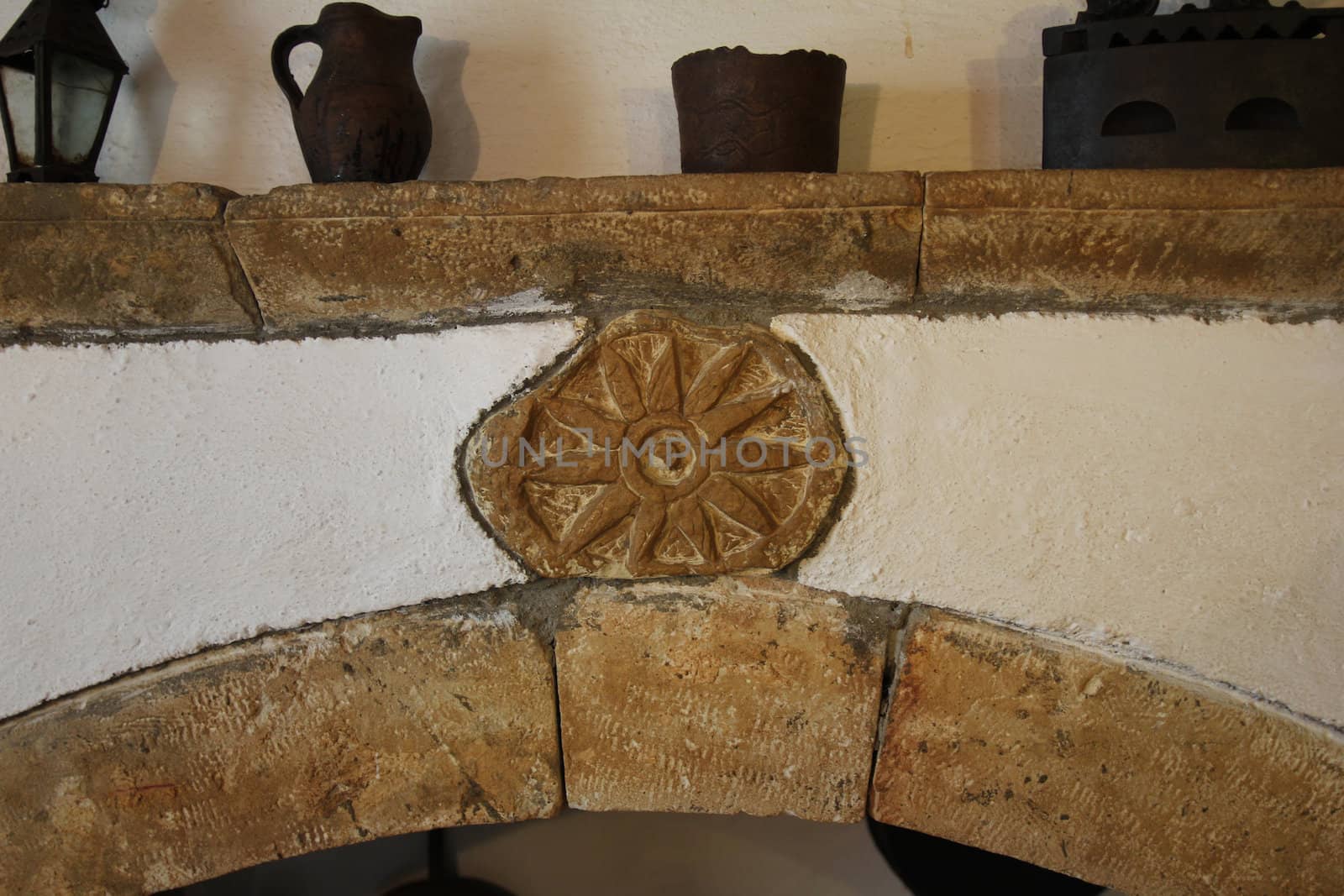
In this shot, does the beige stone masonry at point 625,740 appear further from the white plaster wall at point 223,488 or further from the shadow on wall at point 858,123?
the shadow on wall at point 858,123

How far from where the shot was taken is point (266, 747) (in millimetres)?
1010

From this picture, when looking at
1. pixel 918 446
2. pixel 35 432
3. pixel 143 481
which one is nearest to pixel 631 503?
pixel 918 446

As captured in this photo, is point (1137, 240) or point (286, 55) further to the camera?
point (286, 55)

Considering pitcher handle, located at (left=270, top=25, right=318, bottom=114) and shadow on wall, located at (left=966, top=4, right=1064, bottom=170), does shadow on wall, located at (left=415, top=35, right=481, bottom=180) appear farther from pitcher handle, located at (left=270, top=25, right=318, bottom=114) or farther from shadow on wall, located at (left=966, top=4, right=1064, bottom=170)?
shadow on wall, located at (left=966, top=4, right=1064, bottom=170)

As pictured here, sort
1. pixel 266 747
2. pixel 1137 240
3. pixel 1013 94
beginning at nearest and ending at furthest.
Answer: pixel 1137 240 < pixel 266 747 < pixel 1013 94

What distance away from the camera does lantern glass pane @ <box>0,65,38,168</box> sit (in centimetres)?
106

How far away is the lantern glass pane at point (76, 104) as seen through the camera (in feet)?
3.49

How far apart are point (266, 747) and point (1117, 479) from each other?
1.01m

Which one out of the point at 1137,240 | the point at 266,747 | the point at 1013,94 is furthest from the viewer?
the point at 1013,94

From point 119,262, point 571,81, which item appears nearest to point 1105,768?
point 571,81

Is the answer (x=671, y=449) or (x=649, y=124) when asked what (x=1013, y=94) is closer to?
(x=649, y=124)

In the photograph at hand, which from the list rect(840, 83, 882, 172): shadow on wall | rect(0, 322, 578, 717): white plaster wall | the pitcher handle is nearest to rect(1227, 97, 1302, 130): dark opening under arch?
rect(840, 83, 882, 172): shadow on wall

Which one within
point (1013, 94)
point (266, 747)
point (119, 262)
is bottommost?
point (266, 747)

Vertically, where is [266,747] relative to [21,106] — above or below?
below
